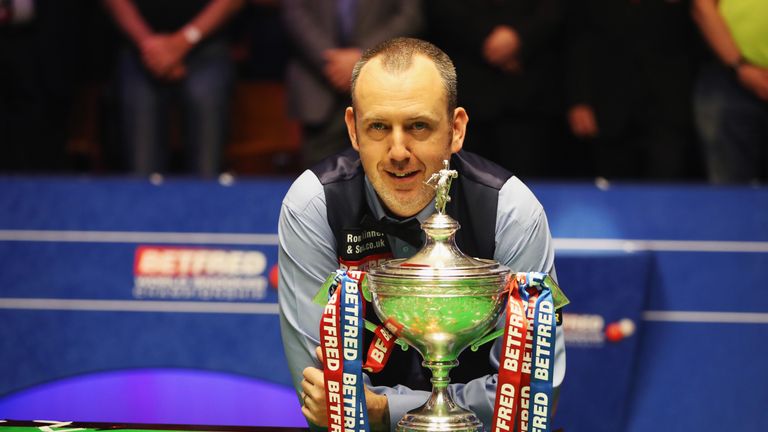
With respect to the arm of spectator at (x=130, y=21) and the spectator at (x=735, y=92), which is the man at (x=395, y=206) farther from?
the arm of spectator at (x=130, y=21)

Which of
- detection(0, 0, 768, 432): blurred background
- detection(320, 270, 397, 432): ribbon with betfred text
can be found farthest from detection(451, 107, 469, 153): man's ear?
detection(0, 0, 768, 432): blurred background

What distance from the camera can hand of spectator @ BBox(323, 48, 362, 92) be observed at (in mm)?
4449

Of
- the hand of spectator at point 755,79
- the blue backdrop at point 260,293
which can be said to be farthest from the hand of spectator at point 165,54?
the hand of spectator at point 755,79

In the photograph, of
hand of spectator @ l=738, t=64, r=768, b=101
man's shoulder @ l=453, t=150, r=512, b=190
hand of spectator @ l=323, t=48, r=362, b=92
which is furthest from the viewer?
hand of spectator @ l=323, t=48, r=362, b=92

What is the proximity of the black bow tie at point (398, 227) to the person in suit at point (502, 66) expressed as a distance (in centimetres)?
206

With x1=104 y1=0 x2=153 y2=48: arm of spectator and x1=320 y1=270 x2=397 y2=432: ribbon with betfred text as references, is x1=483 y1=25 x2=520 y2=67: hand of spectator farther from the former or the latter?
x1=320 y1=270 x2=397 y2=432: ribbon with betfred text

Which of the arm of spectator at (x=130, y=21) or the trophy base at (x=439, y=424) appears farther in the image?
the arm of spectator at (x=130, y=21)

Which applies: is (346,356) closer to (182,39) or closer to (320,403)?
(320,403)

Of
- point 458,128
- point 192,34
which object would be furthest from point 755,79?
point 458,128

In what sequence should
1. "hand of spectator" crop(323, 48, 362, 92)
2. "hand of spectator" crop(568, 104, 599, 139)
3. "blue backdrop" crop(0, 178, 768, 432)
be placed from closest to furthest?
1. "blue backdrop" crop(0, 178, 768, 432)
2. "hand of spectator" crop(323, 48, 362, 92)
3. "hand of spectator" crop(568, 104, 599, 139)

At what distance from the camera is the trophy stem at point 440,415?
1897mm

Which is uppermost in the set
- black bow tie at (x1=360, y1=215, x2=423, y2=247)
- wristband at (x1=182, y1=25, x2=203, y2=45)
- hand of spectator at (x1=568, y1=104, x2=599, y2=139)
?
wristband at (x1=182, y1=25, x2=203, y2=45)

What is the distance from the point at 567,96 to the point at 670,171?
1.62 ft

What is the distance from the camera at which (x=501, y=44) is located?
4.47m
